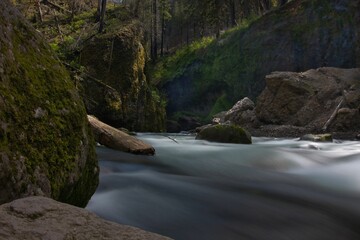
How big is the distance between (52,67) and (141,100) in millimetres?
12401

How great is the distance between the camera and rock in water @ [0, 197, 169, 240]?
1.60 meters

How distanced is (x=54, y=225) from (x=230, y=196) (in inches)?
122

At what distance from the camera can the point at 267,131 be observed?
16.2 meters

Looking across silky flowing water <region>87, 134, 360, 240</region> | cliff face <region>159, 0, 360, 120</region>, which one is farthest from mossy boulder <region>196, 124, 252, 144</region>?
cliff face <region>159, 0, 360, 120</region>

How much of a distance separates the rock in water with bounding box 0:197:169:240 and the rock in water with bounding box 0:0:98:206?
2.50 feet

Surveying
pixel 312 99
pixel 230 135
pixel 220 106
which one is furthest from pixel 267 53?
pixel 230 135

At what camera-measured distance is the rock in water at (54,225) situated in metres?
1.60

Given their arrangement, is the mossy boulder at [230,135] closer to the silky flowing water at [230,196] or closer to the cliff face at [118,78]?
the silky flowing water at [230,196]

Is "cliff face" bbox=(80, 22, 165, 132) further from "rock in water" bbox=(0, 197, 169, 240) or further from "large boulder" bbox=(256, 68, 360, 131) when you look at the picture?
"rock in water" bbox=(0, 197, 169, 240)

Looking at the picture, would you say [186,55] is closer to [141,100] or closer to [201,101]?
[201,101]

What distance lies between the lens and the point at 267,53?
24656 mm

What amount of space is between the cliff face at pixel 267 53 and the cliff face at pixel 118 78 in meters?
11.2

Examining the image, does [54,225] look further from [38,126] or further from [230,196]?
[230,196]

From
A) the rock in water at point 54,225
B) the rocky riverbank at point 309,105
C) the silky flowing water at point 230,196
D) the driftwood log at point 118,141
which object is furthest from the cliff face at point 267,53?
the rock in water at point 54,225
